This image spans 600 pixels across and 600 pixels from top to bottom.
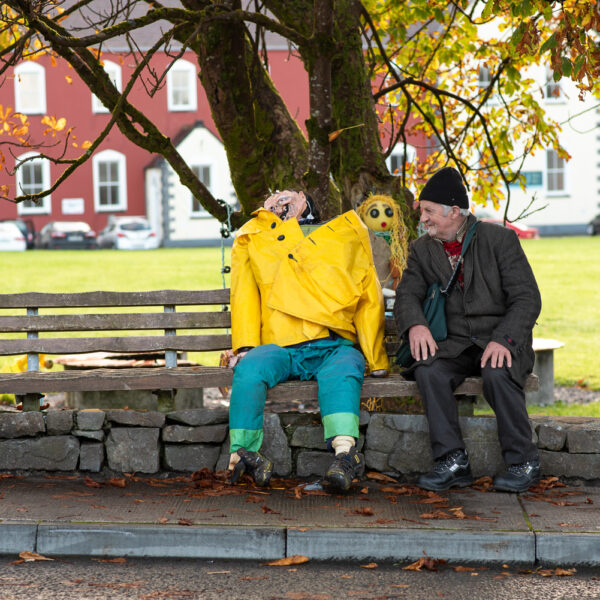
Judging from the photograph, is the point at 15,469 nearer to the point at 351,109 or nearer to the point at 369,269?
the point at 369,269

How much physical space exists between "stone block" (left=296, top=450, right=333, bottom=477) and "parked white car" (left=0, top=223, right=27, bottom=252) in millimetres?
35707

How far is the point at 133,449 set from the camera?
570 centimetres

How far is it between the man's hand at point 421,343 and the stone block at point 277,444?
876mm

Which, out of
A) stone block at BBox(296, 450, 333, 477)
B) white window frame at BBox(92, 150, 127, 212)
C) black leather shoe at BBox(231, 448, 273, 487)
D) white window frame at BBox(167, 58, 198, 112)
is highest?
white window frame at BBox(167, 58, 198, 112)

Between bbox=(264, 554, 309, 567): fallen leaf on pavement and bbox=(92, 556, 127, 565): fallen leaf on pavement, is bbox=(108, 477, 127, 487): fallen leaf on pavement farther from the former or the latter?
bbox=(264, 554, 309, 567): fallen leaf on pavement

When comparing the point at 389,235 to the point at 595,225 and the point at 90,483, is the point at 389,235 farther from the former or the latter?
the point at 595,225

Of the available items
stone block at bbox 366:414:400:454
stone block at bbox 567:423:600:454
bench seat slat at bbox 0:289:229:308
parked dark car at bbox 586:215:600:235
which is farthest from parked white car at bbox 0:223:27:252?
A: stone block at bbox 567:423:600:454

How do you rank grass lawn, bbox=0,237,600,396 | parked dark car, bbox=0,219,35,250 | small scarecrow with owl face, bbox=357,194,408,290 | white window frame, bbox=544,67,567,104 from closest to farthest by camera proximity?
small scarecrow with owl face, bbox=357,194,408,290 → white window frame, bbox=544,67,567,104 → grass lawn, bbox=0,237,600,396 → parked dark car, bbox=0,219,35,250

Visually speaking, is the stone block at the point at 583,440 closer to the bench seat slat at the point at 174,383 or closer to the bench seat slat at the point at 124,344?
the bench seat slat at the point at 174,383

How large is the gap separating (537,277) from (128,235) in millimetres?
21984

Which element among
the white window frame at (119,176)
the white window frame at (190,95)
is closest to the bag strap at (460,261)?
the white window frame at (190,95)

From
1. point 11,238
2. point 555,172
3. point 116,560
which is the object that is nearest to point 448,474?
point 116,560

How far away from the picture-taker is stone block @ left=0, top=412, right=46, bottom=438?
574 cm

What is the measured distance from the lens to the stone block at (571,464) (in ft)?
18.0
